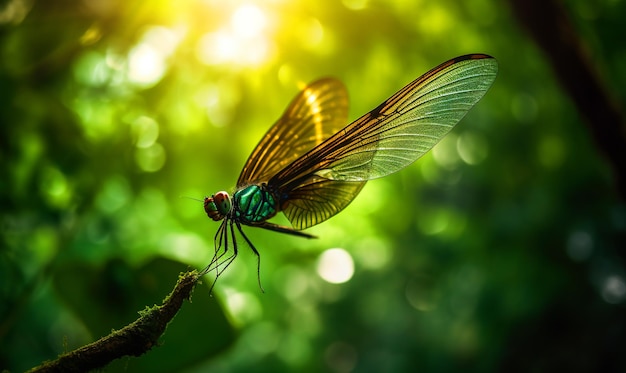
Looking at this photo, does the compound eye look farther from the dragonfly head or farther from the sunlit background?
the sunlit background

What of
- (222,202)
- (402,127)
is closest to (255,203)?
(222,202)

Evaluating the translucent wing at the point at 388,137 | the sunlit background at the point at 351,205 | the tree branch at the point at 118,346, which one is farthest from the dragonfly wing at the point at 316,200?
the sunlit background at the point at 351,205

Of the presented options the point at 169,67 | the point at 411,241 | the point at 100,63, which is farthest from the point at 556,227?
the point at 100,63

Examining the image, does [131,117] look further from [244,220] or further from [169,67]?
[244,220]

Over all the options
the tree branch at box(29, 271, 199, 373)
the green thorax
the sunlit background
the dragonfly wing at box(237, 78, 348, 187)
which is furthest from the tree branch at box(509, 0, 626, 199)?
the tree branch at box(29, 271, 199, 373)

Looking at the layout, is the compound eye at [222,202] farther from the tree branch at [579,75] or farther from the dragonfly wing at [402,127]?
the tree branch at [579,75]

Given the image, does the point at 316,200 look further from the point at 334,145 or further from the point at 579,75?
the point at 579,75
